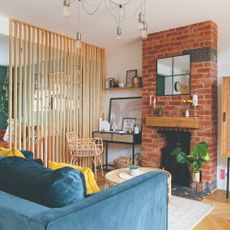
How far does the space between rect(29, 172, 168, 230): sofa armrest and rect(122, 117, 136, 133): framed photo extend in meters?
3.07

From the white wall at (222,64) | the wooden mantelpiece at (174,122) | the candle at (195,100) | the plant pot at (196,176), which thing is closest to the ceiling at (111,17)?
the white wall at (222,64)

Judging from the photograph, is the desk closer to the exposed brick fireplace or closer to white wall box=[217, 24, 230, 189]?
the exposed brick fireplace

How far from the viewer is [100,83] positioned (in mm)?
5301

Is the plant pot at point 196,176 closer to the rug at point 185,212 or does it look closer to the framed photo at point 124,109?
the rug at point 185,212

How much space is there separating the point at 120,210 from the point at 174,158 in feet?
9.82

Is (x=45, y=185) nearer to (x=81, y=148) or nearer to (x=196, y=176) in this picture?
(x=196, y=176)

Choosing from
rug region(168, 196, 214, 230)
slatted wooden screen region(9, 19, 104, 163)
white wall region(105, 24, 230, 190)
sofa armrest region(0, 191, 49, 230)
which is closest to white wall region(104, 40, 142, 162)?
white wall region(105, 24, 230, 190)

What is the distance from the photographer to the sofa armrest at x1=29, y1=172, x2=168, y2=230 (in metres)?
1.01

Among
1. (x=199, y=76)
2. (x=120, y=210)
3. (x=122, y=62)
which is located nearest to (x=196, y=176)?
(x=199, y=76)

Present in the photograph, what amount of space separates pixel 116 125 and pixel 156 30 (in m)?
2.04

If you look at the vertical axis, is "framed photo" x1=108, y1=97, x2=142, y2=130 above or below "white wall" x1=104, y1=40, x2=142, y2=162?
below

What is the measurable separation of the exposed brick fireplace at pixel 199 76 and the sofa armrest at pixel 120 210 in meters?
2.15

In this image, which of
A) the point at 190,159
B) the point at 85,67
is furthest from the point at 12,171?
the point at 85,67

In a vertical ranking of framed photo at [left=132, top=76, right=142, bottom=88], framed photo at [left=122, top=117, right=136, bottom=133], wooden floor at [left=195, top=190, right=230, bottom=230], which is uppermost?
framed photo at [left=132, top=76, right=142, bottom=88]
